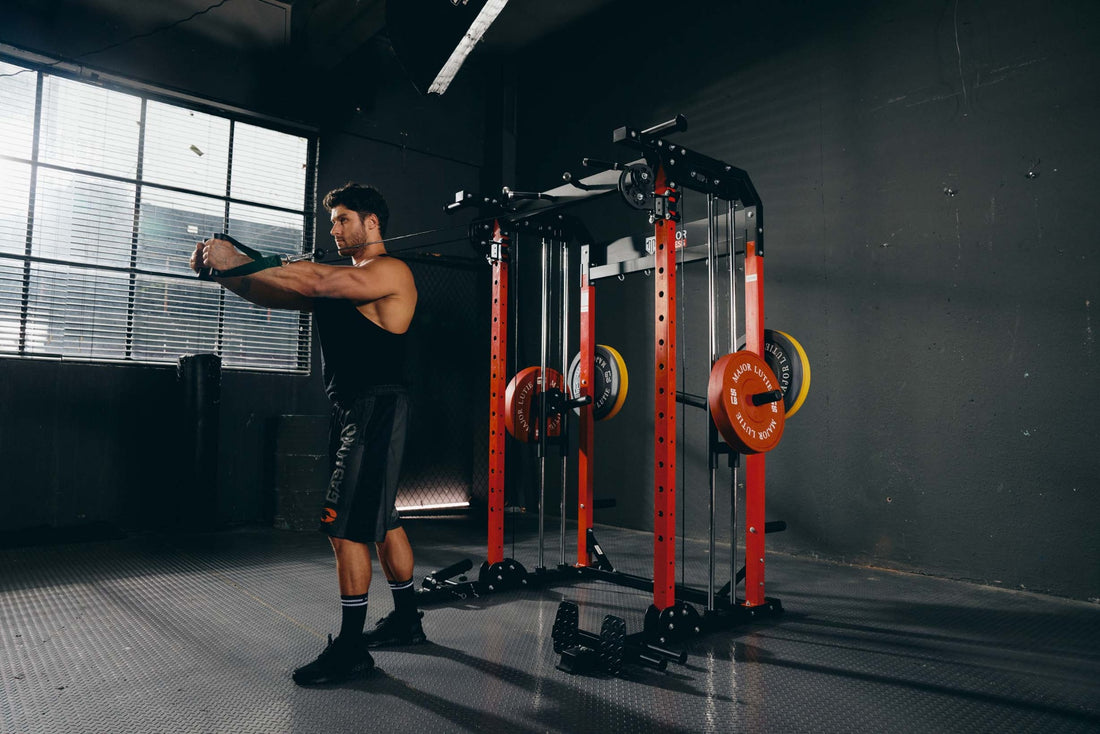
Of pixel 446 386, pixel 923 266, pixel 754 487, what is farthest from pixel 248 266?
pixel 446 386

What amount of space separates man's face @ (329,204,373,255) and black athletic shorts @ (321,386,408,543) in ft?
1.76

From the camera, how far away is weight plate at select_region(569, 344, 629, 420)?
335 centimetres

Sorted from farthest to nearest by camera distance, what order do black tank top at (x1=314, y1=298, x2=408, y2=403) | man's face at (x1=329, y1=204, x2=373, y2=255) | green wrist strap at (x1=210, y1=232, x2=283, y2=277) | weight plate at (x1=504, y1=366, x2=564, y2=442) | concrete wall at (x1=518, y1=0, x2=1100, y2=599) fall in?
weight plate at (x1=504, y1=366, x2=564, y2=442)
concrete wall at (x1=518, y1=0, x2=1100, y2=599)
man's face at (x1=329, y1=204, x2=373, y2=255)
black tank top at (x1=314, y1=298, x2=408, y2=403)
green wrist strap at (x1=210, y1=232, x2=283, y2=277)

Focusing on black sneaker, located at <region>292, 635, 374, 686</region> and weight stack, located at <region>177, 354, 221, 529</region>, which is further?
weight stack, located at <region>177, 354, 221, 529</region>

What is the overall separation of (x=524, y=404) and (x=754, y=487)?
112 cm

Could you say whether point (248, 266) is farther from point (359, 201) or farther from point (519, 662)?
point (519, 662)

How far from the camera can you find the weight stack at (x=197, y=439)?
4.71 m

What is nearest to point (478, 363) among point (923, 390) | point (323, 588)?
point (323, 588)

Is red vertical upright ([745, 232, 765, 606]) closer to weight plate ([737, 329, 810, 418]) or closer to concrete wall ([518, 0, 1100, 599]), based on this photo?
weight plate ([737, 329, 810, 418])

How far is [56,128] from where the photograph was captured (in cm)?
457

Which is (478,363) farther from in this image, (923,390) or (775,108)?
(923,390)

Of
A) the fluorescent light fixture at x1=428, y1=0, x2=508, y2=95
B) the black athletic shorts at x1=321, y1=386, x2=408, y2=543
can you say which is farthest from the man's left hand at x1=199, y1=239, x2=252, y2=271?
the fluorescent light fixture at x1=428, y1=0, x2=508, y2=95

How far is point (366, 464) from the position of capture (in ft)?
7.40

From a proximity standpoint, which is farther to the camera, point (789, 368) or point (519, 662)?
point (789, 368)
